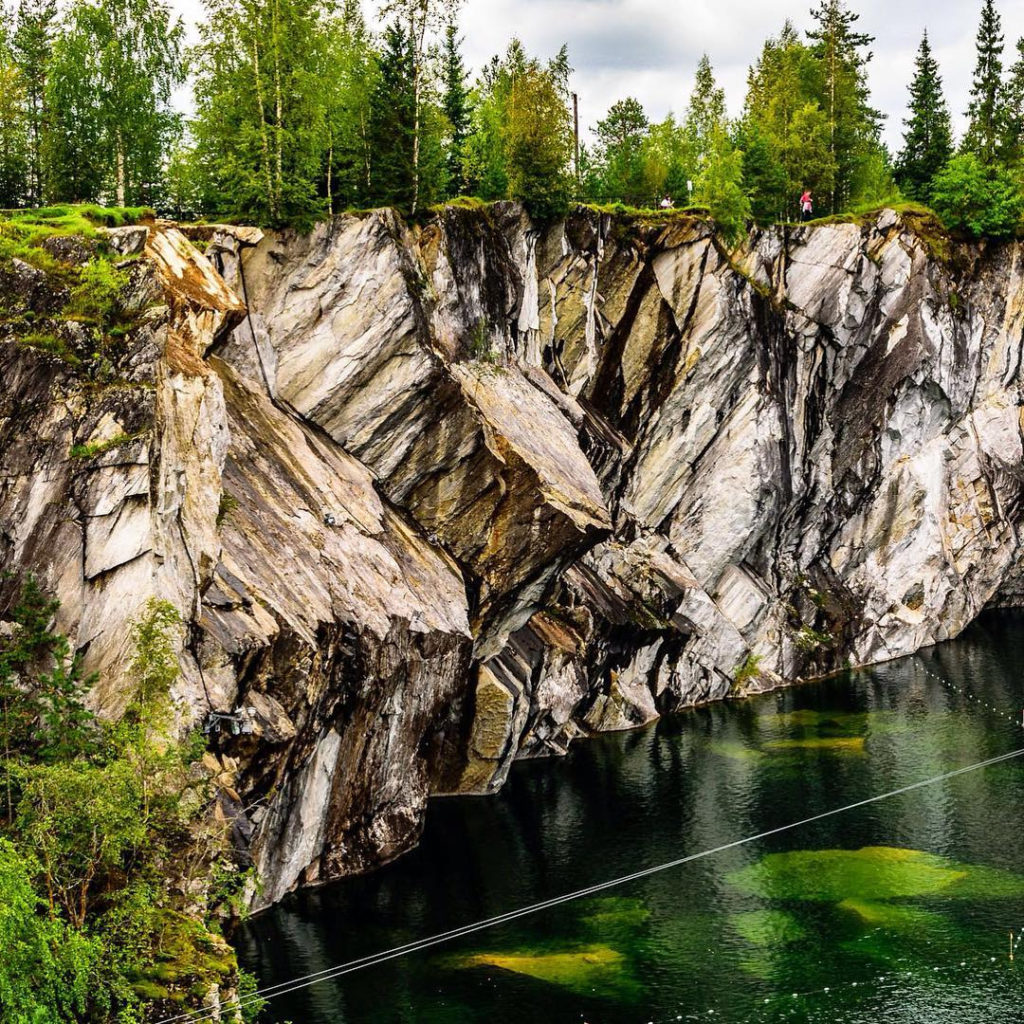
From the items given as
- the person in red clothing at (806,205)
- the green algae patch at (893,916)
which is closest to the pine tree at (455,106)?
the person in red clothing at (806,205)

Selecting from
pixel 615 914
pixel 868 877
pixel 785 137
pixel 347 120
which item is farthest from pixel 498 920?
pixel 785 137

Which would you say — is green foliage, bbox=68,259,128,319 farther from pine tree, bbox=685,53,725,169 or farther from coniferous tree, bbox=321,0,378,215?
pine tree, bbox=685,53,725,169

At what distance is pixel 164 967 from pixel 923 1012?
20.7m

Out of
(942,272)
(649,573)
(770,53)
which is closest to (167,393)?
(649,573)

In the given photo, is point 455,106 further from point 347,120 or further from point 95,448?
point 95,448

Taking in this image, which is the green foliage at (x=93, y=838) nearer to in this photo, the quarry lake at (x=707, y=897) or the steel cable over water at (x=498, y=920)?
the steel cable over water at (x=498, y=920)

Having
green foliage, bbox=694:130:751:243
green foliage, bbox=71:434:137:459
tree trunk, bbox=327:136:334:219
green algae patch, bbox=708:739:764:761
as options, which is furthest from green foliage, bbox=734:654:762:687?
green foliage, bbox=71:434:137:459

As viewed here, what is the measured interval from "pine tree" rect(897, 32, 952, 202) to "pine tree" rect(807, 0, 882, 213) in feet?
9.81

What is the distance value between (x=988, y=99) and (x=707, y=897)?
68458 millimetres

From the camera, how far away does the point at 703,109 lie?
8606 centimetres

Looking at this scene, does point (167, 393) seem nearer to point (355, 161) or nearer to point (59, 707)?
point (59, 707)

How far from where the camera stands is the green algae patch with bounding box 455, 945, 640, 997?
112 feet

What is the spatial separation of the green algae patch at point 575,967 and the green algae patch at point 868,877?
7418 millimetres

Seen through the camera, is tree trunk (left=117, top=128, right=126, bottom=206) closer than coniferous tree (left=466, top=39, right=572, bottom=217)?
Yes
